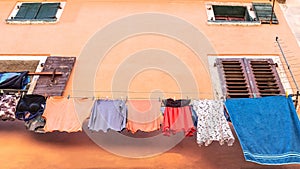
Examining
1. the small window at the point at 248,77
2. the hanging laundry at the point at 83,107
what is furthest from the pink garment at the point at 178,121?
the hanging laundry at the point at 83,107

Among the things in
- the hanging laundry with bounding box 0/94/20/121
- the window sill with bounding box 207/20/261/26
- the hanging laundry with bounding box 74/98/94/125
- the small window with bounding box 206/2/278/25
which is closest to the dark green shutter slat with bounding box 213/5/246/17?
the small window with bounding box 206/2/278/25

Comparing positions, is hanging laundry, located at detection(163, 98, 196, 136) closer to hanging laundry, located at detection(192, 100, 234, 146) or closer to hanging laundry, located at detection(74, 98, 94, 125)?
hanging laundry, located at detection(192, 100, 234, 146)

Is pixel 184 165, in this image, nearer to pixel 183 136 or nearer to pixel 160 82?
pixel 183 136

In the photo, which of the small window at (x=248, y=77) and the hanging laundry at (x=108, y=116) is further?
the small window at (x=248, y=77)

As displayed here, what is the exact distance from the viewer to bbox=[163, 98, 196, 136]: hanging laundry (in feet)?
33.0

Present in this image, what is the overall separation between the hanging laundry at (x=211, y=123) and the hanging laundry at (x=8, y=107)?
4.28m

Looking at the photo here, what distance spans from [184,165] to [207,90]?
220 cm

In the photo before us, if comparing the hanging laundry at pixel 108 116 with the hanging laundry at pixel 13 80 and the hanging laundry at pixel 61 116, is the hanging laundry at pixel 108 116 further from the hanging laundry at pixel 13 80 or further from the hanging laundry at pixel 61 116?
the hanging laundry at pixel 13 80

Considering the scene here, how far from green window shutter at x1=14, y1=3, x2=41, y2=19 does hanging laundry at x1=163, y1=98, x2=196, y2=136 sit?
6.29m

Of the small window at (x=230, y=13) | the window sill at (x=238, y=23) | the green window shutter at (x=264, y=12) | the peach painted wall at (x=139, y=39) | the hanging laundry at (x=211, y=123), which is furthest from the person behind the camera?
the small window at (x=230, y=13)

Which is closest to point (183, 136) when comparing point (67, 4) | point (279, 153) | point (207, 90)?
point (207, 90)

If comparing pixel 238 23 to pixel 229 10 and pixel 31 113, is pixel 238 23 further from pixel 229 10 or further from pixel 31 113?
pixel 31 113

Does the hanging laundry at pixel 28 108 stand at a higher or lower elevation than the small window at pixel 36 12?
lower

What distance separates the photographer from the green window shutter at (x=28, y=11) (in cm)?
1416
